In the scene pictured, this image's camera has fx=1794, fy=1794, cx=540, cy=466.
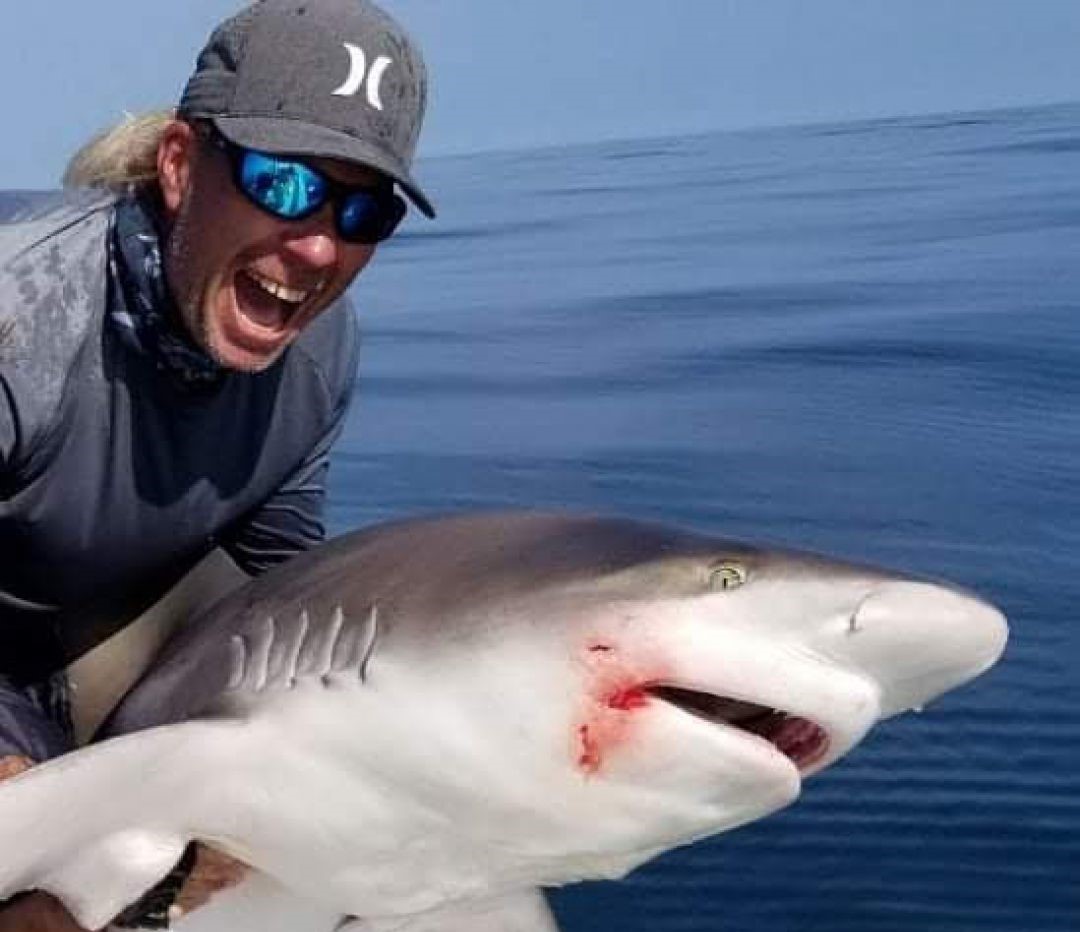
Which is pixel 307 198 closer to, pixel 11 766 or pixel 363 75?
pixel 363 75

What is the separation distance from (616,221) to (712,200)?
3.25 meters

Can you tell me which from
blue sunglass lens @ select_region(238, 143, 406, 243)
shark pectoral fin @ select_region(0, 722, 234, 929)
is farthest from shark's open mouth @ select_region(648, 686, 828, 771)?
blue sunglass lens @ select_region(238, 143, 406, 243)

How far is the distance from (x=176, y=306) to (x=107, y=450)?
0.83 ft

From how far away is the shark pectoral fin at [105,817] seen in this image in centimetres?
207

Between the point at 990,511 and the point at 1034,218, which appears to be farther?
the point at 1034,218

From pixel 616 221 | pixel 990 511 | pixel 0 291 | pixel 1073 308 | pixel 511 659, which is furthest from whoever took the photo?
pixel 616 221

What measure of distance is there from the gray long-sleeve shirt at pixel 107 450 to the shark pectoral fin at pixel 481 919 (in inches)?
27.2

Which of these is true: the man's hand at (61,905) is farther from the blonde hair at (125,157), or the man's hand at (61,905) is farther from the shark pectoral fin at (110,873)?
the blonde hair at (125,157)

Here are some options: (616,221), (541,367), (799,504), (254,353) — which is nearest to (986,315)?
(541,367)

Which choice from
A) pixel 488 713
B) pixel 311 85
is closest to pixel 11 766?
pixel 488 713

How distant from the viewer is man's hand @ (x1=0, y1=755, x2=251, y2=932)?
2414mm

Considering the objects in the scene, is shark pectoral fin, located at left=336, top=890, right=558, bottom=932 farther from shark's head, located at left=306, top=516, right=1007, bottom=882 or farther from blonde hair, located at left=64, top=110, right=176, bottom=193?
blonde hair, located at left=64, top=110, right=176, bottom=193

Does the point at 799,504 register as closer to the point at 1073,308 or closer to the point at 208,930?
the point at 208,930

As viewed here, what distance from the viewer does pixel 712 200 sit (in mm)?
24250
